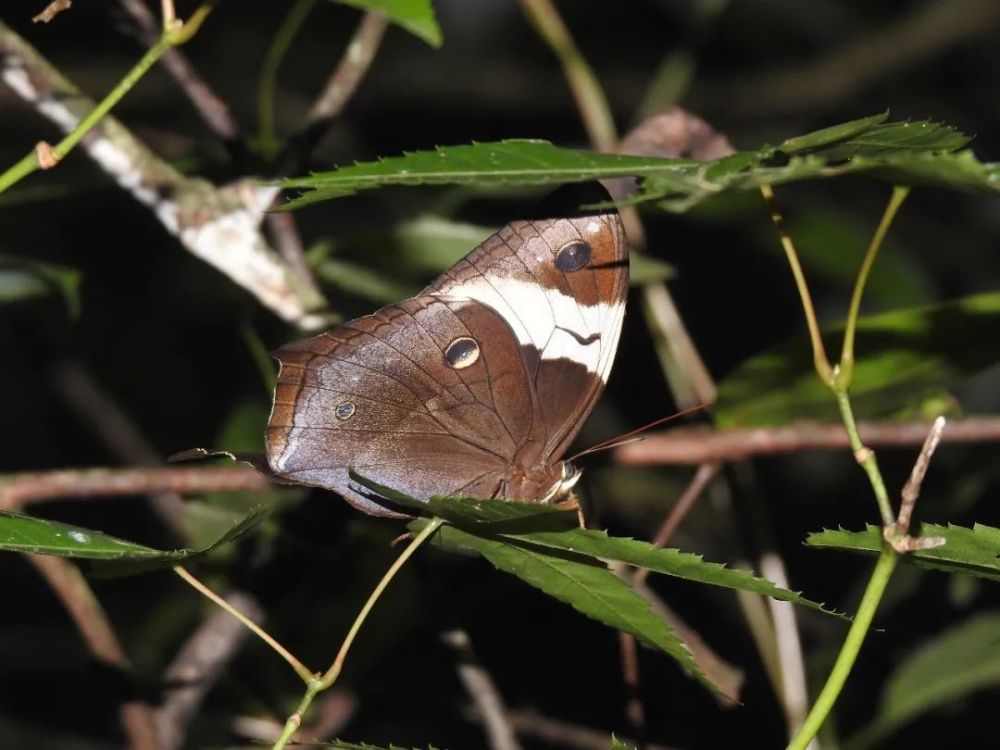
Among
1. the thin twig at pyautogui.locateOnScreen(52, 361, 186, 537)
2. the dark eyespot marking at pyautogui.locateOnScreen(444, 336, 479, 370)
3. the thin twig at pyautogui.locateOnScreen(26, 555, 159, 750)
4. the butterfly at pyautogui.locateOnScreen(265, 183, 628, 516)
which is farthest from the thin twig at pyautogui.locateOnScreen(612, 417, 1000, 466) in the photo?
the thin twig at pyautogui.locateOnScreen(52, 361, 186, 537)

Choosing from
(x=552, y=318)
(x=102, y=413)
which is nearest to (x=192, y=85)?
(x=552, y=318)

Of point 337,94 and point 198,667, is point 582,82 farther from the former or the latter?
point 198,667

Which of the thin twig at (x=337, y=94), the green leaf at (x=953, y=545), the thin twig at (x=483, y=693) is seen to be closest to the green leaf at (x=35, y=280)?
the thin twig at (x=337, y=94)

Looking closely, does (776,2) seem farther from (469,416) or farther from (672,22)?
(469,416)

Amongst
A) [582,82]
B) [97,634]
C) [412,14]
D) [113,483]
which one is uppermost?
[582,82]

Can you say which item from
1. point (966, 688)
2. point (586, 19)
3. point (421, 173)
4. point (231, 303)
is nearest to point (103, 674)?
point (421, 173)

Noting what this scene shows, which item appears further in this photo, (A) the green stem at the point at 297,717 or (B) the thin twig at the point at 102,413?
(B) the thin twig at the point at 102,413

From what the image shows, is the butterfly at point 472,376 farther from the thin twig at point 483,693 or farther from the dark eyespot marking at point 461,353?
the thin twig at point 483,693
